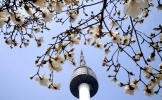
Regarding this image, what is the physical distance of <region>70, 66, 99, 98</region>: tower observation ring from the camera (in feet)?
117

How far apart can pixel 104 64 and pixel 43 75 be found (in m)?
1.24

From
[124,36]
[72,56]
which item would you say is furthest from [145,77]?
[72,56]

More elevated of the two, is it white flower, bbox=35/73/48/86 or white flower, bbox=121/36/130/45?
white flower, bbox=121/36/130/45

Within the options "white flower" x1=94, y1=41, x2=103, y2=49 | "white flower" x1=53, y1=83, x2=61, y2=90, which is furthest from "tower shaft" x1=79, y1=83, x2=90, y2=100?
"white flower" x1=53, y1=83, x2=61, y2=90

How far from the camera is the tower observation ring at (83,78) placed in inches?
1410

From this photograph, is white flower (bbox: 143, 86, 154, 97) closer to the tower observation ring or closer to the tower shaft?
the tower shaft

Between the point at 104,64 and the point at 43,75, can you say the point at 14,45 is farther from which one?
the point at 104,64

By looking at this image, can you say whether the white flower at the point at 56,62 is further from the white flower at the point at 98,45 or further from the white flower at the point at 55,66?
the white flower at the point at 98,45

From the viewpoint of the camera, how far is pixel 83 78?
119 feet

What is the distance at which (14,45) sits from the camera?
4.43 meters

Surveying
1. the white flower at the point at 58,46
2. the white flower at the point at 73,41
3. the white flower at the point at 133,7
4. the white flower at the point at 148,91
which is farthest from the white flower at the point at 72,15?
the white flower at the point at 133,7

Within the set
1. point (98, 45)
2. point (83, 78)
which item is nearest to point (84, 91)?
point (83, 78)

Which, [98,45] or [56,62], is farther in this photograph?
[98,45]

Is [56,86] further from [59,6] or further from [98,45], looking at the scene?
[59,6]
